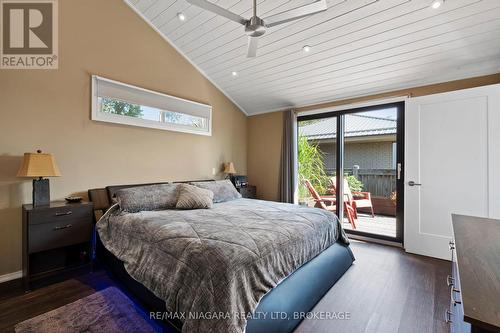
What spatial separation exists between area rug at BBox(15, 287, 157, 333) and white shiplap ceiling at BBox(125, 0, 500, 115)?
332 cm

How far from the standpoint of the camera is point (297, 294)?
1.77 m

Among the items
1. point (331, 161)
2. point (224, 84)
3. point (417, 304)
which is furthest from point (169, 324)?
point (224, 84)

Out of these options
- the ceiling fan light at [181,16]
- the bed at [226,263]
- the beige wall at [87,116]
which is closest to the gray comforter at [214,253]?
the bed at [226,263]

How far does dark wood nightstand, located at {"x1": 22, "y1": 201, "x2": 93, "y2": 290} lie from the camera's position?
217 centimetres

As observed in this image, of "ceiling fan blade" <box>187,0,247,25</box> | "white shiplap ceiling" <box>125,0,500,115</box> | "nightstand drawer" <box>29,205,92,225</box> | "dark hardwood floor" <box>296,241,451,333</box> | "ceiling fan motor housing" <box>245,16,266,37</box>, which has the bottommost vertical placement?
"dark hardwood floor" <box>296,241,451,333</box>

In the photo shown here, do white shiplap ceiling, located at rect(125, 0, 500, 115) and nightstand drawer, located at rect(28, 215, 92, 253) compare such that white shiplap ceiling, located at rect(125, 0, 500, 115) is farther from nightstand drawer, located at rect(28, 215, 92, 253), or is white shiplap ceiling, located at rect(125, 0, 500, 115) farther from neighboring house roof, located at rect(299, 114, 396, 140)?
nightstand drawer, located at rect(28, 215, 92, 253)

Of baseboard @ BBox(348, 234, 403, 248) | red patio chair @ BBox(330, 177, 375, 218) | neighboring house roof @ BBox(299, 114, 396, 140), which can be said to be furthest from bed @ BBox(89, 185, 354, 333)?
neighboring house roof @ BBox(299, 114, 396, 140)

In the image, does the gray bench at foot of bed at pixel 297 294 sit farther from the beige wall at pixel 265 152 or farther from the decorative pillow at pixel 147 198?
the beige wall at pixel 265 152

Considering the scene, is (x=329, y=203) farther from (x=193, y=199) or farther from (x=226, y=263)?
(x=226, y=263)

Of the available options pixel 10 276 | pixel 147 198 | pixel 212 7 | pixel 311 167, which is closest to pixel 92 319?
pixel 147 198

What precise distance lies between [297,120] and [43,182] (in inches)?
157

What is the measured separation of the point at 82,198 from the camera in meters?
2.73

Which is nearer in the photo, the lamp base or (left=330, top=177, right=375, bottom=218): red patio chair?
the lamp base

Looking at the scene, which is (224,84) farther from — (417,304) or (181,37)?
(417,304)
